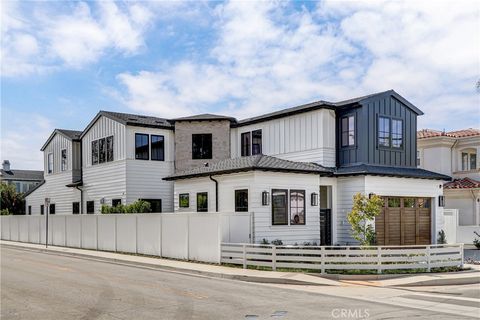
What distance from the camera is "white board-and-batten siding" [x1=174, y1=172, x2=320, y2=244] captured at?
21.4 metres

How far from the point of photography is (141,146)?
1222 inches

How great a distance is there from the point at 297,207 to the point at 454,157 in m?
19.1

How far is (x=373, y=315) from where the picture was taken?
1052 centimetres

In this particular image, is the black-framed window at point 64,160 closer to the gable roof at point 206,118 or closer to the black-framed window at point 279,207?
the gable roof at point 206,118

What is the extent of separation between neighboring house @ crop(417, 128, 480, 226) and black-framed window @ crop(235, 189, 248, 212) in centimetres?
1794

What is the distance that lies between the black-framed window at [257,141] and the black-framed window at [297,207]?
6.29 m

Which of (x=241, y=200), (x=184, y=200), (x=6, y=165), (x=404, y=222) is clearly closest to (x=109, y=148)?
(x=184, y=200)

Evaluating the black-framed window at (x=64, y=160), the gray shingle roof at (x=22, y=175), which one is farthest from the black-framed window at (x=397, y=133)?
the gray shingle roof at (x=22, y=175)

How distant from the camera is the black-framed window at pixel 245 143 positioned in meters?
29.8

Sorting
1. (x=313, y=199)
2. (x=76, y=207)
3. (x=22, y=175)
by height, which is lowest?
(x=76, y=207)

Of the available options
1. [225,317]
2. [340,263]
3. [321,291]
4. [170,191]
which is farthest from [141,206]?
[225,317]

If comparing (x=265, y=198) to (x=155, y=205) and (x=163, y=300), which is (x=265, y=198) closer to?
(x=163, y=300)

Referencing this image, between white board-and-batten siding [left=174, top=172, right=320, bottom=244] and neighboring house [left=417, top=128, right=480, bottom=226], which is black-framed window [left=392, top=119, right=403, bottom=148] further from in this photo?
neighboring house [left=417, top=128, right=480, bottom=226]

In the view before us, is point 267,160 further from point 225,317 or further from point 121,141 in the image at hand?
point 225,317
